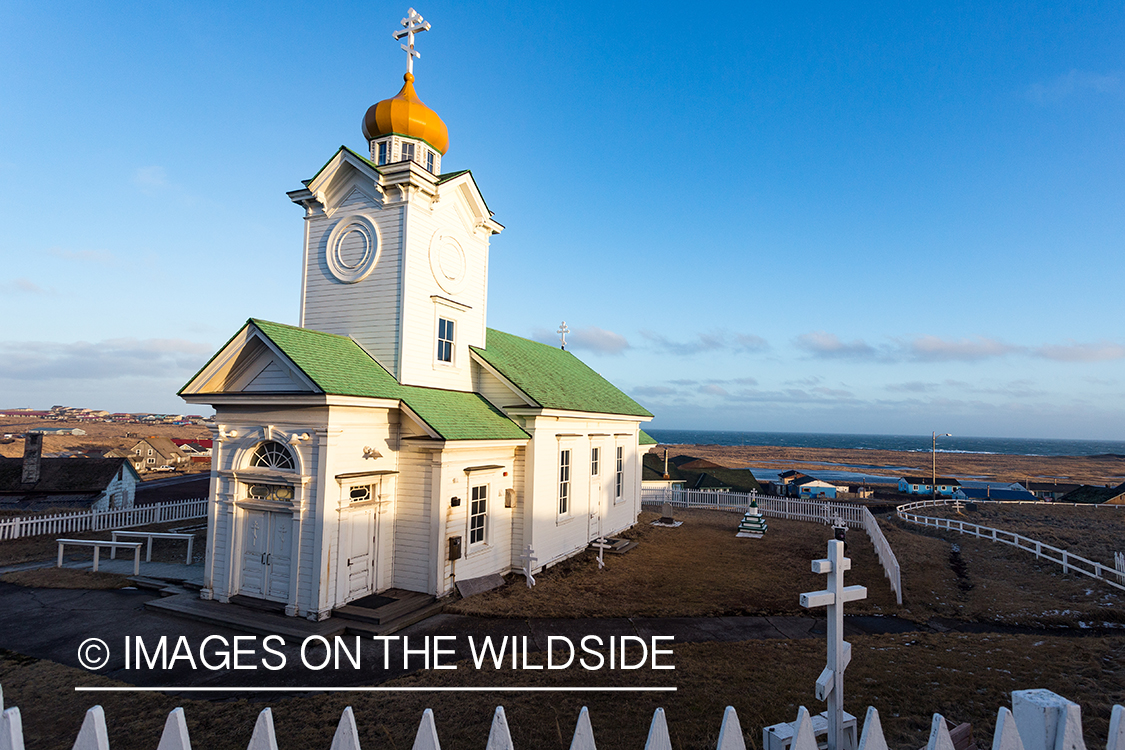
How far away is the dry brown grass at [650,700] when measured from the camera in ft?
22.2

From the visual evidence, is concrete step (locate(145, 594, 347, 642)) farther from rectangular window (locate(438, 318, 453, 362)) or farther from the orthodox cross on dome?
the orthodox cross on dome

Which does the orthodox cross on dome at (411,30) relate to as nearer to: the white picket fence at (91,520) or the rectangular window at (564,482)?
the rectangular window at (564,482)

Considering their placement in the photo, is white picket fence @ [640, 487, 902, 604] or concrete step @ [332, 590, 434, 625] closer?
concrete step @ [332, 590, 434, 625]

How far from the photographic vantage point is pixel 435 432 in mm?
12867

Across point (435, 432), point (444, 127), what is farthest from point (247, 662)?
point (444, 127)

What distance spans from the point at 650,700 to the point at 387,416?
8.44 meters

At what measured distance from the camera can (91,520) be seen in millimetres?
20812

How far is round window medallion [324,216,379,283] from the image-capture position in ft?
48.6

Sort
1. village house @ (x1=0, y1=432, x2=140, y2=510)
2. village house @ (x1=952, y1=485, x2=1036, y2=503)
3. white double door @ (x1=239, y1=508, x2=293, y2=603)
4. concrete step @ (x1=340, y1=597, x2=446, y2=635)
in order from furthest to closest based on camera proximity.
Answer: village house @ (x1=952, y1=485, x2=1036, y2=503)
village house @ (x1=0, y1=432, x2=140, y2=510)
white double door @ (x1=239, y1=508, x2=293, y2=603)
concrete step @ (x1=340, y1=597, x2=446, y2=635)

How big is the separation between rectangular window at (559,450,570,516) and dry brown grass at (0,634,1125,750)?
838 centimetres

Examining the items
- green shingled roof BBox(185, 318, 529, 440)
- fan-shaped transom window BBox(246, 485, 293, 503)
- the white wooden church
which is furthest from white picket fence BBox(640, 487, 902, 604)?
fan-shaped transom window BBox(246, 485, 293, 503)

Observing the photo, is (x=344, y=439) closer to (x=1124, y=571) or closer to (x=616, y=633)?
(x=616, y=633)

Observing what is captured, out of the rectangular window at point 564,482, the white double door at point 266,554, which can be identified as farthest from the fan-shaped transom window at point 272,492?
the rectangular window at point 564,482

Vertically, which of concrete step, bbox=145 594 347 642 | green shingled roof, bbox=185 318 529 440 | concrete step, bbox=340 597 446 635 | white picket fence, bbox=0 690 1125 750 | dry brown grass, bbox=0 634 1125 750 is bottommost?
concrete step, bbox=340 597 446 635
